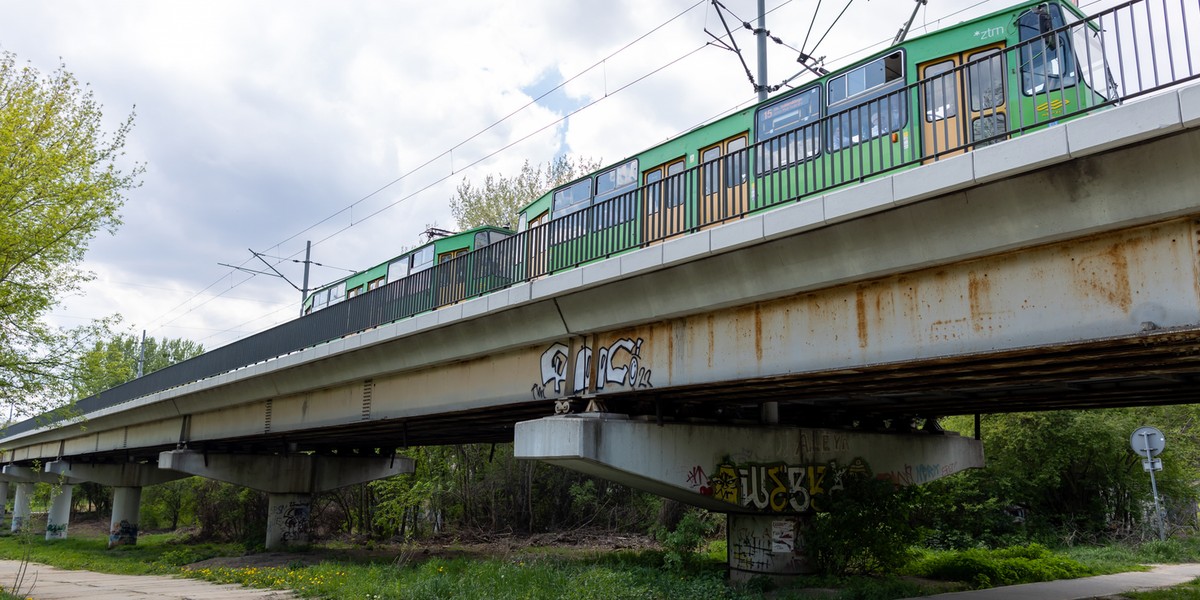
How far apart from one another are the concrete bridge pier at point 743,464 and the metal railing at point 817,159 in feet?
8.47

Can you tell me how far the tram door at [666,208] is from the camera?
10836 mm

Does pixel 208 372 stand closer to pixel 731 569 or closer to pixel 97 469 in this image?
pixel 731 569

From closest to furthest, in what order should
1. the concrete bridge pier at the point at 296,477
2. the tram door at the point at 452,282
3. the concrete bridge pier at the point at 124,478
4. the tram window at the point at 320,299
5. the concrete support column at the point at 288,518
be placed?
the tram door at the point at 452,282 → the concrete bridge pier at the point at 296,477 → the concrete support column at the point at 288,518 → the tram window at the point at 320,299 → the concrete bridge pier at the point at 124,478

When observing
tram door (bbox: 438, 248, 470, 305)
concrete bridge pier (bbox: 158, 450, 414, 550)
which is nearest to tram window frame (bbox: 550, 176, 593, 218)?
tram door (bbox: 438, 248, 470, 305)

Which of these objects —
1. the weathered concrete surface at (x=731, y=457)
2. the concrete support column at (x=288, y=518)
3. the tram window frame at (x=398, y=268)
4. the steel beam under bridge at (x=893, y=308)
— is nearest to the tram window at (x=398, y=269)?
the tram window frame at (x=398, y=268)

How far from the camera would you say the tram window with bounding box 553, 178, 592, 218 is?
18.4m

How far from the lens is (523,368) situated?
1352 centimetres

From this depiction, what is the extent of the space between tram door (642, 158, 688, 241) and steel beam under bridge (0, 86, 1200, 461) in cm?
64

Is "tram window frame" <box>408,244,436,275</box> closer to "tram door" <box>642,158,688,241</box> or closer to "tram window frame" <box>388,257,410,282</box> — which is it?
"tram window frame" <box>388,257,410,282</box>

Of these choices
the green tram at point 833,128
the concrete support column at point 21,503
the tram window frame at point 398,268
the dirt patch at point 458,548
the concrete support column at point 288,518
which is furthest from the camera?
the concrete support column at point 21,503

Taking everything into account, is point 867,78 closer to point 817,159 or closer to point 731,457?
point 817,159

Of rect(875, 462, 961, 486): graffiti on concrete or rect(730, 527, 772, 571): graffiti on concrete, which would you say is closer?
rect(730, 527, 772, 571): graffiti on concrete

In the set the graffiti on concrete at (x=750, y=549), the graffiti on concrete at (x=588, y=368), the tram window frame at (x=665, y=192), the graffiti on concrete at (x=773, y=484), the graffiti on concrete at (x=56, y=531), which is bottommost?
the graffiti on concrete at (x=56, y=531)

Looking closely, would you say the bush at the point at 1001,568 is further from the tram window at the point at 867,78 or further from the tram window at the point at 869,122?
the tram window at the point at 867,78
